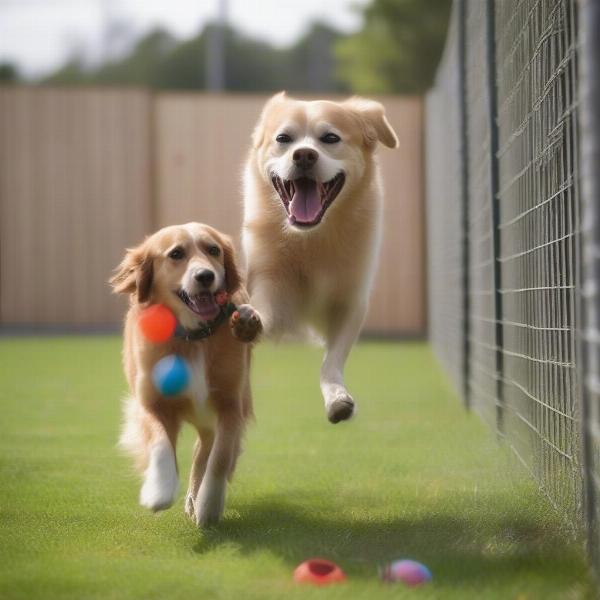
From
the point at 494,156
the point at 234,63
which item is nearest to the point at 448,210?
the point at 494,156

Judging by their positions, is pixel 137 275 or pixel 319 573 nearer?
pixel 319 573

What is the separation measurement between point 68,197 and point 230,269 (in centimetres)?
890

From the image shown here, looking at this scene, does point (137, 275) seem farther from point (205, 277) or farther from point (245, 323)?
point (245, 323)

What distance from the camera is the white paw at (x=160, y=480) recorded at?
111 inches

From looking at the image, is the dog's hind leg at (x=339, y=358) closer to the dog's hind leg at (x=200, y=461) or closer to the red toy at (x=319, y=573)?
the dog's hind leg at (x=200, y=461)

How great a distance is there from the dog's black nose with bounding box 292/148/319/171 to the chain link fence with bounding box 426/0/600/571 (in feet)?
2.41

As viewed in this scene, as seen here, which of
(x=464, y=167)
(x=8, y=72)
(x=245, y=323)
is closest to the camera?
(x=245, y=323)

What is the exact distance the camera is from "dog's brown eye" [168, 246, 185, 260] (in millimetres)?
3264

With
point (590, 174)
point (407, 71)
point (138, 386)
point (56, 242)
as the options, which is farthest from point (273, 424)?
point (407, 71)

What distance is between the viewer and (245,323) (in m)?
3.06

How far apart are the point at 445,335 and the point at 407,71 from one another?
17.2 metres

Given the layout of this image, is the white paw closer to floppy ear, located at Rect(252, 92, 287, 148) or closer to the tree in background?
floppy ear, located at Rect(252, 92, 287, 148)

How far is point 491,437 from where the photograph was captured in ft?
15.6

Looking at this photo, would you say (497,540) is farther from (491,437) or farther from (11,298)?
(11,298)
